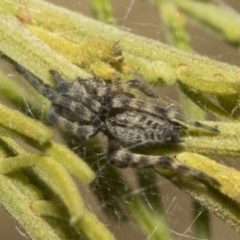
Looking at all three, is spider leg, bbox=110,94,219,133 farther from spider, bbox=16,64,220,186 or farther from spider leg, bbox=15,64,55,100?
spider leg, bbox=15,64,55,100

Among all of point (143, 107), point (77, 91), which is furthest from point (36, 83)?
point (143, 107)

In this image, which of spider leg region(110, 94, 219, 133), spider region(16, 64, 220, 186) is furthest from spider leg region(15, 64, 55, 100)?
spider leg region(110, 94, 219, 133)

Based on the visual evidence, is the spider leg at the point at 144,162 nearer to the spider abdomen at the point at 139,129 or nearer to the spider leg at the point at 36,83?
the spider abdomen at the point at 139,129

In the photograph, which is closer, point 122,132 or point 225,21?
point 122,132

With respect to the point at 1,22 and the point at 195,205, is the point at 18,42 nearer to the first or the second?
the point at 1,22

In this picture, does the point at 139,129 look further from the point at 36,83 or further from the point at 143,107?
the point at 36,83

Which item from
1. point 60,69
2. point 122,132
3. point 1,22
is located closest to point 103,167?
point 122,132

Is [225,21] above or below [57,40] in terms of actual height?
above
